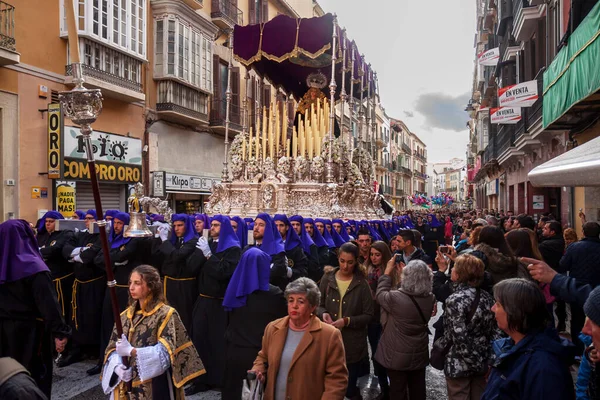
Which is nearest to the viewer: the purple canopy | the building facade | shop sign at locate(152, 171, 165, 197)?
the building facade

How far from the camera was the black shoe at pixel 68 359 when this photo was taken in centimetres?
589

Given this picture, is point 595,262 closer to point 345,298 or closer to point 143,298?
point 345,298

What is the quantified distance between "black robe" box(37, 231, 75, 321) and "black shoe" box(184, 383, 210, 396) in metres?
2.12

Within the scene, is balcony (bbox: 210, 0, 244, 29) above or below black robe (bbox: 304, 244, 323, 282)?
above

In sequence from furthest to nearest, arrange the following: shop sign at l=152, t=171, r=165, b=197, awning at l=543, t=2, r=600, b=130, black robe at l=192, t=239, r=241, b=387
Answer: shop sign at l=152, t=171, r=165, b=197
awning at l=543, t=2, r=600, b=130
black robe at l=192, t=239, r=241, b=387

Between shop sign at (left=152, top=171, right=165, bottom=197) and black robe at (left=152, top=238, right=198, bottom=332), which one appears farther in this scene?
shop sign at (left=152, top=171, right=165, bottom=197)

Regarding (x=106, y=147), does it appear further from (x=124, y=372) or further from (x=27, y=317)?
(x=124, y=372)

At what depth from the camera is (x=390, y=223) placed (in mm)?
12109

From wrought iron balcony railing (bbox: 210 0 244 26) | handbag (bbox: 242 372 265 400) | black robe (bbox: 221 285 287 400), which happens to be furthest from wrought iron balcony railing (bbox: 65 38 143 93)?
handbag (bbox: 242 372 265 400)

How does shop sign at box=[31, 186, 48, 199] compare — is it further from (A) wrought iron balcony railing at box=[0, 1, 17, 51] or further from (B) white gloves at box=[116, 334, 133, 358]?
(B) white gloves at box=[116, 334, 133, 358]

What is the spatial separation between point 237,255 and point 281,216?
1426mm

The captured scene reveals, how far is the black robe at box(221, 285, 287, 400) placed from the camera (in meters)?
4.04

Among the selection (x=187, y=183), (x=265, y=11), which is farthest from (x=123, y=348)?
(x=265, y=11)

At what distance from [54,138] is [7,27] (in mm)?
2673
